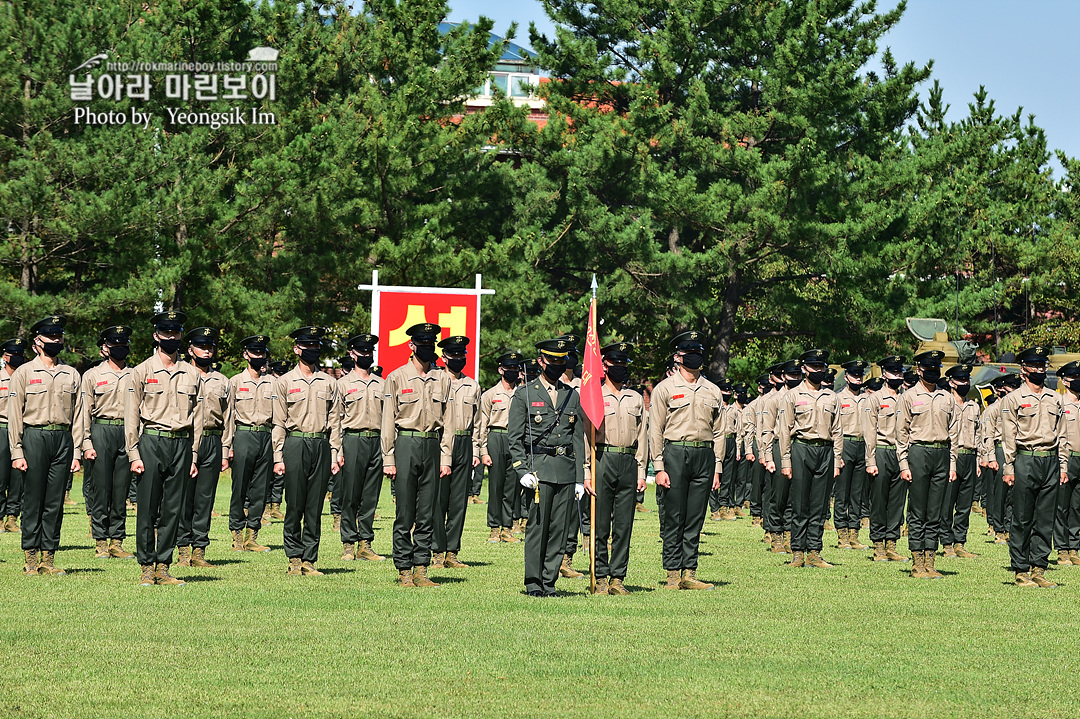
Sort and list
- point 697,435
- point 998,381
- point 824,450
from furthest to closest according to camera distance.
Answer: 1. point 998,381
2. point 824,450
3. point 697,435

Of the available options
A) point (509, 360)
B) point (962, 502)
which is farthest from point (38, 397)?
point (962, 502)

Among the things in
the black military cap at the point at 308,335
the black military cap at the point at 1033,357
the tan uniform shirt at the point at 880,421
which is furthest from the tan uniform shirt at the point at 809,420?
the black military cap at the point at 308,335

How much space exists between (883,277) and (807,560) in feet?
81.9

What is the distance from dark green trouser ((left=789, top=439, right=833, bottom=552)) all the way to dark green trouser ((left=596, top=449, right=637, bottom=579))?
3.53 metres

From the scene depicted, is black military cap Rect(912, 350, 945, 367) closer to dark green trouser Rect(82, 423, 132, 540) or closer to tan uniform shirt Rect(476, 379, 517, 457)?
tan uniform shirt Rect(476, 379, 517, 457)

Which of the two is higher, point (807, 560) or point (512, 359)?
point (512, 359)

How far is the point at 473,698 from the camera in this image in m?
7.73

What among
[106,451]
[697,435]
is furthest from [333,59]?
[697,435]

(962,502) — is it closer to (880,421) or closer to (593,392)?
(880,421)

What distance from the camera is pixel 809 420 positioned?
50.2ft

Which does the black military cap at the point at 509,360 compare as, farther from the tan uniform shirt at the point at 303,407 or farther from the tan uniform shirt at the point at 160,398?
the tan uniform shirt at the point at 160,398

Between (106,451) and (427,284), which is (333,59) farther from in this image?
(106,451)

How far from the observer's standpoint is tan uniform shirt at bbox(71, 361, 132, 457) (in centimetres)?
1332

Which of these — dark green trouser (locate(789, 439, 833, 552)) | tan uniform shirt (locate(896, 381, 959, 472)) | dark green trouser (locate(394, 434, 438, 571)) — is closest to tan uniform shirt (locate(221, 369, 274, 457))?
dark green trouser (locate(394, 434, 438, 571))
